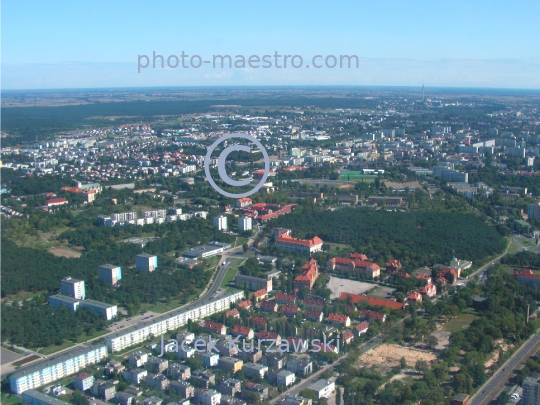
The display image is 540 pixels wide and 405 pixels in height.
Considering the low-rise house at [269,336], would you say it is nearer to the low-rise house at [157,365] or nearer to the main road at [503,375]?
the low-rise house at [157,365]

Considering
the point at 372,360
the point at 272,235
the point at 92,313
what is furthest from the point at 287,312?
the point at 272,235

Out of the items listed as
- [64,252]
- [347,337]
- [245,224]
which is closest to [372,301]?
[347,337]

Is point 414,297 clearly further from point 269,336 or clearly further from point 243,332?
point 243,332

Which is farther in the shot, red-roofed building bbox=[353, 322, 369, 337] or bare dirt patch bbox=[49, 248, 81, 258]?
bare dirt patch bbox=[49, 248, 81, 258]

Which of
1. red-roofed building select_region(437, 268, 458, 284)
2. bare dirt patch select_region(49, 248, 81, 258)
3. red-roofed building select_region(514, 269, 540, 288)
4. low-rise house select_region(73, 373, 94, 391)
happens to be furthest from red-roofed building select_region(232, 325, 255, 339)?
red-roofed building select_region(514, 269, 540, 288)

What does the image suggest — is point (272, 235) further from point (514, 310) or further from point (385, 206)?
point (514, 310)

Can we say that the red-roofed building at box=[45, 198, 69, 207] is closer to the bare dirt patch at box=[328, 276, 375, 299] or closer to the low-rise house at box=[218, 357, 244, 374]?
the bare dirt patch at box=[328, 276, 375, 299]
